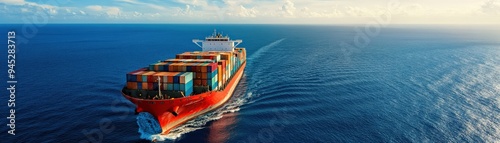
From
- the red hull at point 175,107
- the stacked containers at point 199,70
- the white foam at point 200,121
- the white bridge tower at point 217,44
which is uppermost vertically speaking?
the white bridge tower at point 217,44

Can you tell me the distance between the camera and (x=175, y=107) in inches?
1346

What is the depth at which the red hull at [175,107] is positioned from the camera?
109 ft

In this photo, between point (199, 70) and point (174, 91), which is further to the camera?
point (199, 70)

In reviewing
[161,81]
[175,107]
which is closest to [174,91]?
[161,81]

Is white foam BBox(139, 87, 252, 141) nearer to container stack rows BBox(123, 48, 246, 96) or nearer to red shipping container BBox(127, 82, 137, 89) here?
container stack rows BBox(123, 48, 246, 96)

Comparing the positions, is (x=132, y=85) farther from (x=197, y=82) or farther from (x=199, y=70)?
(x=199, y=70)

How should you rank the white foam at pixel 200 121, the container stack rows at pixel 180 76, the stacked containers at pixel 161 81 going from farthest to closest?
the container stack rows at pixel 180 76 → the stacked containers at pixel 161 81 → the white foam at pixel 200 121

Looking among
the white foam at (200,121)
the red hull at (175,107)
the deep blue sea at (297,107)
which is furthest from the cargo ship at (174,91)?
the deep blue sea at (297,107)

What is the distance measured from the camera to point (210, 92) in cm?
3816

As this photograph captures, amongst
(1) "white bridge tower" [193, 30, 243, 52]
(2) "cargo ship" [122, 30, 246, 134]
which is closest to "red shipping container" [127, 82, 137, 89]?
(2) "cargo ship" [122, 30, 246, 134]

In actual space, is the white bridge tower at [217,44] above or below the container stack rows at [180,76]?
above

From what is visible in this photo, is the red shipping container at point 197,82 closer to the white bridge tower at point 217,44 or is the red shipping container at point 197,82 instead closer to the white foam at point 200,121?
the white foam at point 200,121

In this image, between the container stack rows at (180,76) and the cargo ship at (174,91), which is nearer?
the cargo ship at (174,91)

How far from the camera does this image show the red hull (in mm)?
33312
